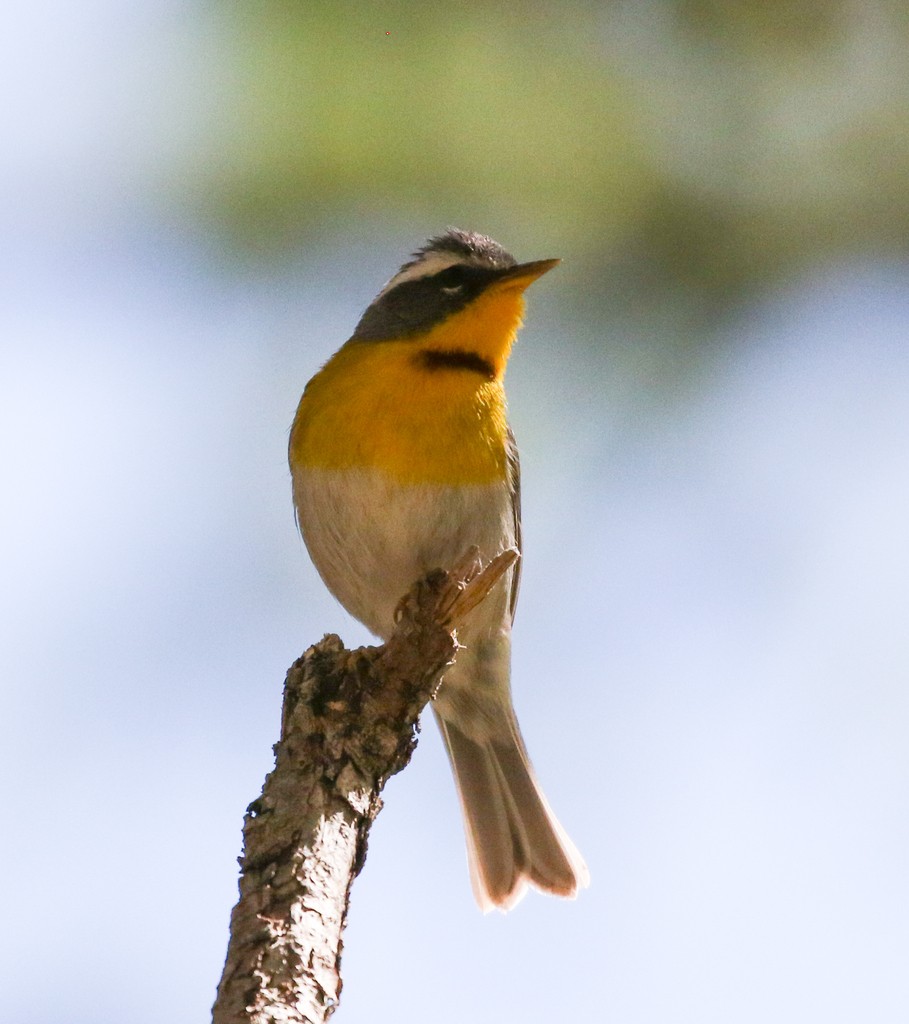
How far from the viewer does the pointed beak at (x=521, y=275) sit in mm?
4227

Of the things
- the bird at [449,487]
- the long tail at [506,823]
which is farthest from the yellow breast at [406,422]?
the long tail at [506,823]

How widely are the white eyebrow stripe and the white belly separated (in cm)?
109

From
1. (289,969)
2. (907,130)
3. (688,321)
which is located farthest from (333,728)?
(907,130)

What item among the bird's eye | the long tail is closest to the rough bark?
the bird's eye

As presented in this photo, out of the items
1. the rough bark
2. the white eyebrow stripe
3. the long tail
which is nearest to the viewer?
the rough bark

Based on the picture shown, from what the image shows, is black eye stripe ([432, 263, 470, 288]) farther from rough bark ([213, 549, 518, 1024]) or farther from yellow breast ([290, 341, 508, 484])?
rough bark ([213, 549, 518, 1024])

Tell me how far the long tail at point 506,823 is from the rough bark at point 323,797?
1.98 m

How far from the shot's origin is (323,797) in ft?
10.6

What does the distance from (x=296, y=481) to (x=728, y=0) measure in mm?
2764

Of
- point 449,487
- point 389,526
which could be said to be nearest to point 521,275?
point 449,487

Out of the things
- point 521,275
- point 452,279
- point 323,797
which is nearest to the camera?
point 323,797

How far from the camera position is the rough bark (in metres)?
2.65

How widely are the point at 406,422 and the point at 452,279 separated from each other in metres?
0.97

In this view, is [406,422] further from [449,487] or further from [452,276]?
[452,276]
